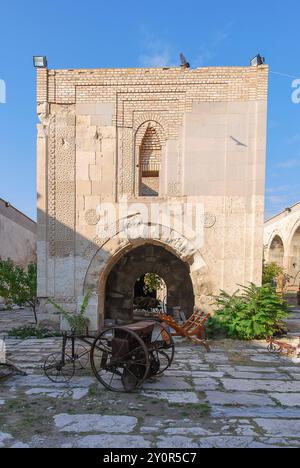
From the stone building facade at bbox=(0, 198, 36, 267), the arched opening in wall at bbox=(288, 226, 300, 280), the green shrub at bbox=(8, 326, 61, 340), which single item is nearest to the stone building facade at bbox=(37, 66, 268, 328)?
the green shrub at bbox=(8, 326, 61, 340)

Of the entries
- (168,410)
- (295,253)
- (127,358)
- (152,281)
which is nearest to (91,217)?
(127,358)

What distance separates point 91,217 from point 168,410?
5.35 metres

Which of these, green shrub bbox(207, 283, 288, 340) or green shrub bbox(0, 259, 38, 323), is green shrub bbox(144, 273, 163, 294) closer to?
green shrub bbox(0, 259, 38, 323)

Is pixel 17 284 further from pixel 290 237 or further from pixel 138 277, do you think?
pixel 290 237

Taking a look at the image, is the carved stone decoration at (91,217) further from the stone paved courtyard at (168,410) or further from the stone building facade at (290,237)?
the stone building facade at (290,237)

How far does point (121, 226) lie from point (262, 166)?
3480 mm

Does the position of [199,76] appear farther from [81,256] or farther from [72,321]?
[72,321]

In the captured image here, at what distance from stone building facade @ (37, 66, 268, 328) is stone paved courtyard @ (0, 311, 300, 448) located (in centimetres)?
292

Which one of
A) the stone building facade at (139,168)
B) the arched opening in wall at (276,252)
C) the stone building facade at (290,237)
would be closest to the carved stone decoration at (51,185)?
the stone building facade at (139,168)

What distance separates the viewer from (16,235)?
18.5m

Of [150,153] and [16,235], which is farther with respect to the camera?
[16,235]

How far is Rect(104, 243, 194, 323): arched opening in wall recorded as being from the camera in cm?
1200

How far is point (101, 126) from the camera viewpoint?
8672 mm

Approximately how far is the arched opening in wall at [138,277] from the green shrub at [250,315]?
145 inches
